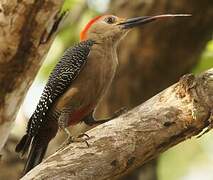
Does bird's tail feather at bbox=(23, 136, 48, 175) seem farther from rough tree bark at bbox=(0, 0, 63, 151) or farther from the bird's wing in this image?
rough tree bark at bbox=(0, 0, 63, 151)

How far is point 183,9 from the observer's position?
20.6 ft

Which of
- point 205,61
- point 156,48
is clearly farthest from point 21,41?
point 205,61

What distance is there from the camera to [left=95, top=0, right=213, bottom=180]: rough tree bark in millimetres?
6316

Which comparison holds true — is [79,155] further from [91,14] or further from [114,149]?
[91,14]

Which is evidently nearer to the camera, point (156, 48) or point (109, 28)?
point (109, 28)

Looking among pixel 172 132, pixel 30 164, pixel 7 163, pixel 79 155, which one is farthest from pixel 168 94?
pixel 7 163

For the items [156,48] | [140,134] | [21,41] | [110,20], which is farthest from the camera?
[156,48]

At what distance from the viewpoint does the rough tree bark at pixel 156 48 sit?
→ 6316mm

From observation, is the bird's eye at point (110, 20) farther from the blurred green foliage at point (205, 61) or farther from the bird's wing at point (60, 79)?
the blurred green foliage at point (205, 61)

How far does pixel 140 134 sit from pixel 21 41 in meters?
1.05

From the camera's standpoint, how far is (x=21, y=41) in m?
4.22

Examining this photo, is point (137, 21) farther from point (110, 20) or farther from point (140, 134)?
point (140, 134)

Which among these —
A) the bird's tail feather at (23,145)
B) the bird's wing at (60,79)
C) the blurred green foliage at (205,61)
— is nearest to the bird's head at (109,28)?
the bird's wing at (60,79)

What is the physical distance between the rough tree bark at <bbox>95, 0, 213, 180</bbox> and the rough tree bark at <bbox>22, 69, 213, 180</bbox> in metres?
2.52
